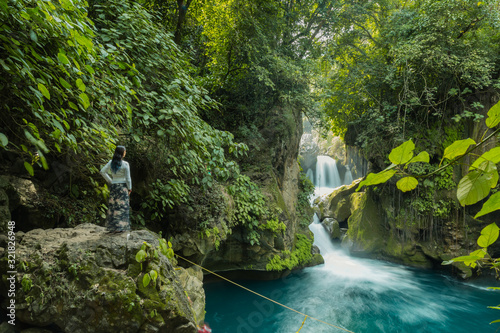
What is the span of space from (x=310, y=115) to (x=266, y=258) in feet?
15.1

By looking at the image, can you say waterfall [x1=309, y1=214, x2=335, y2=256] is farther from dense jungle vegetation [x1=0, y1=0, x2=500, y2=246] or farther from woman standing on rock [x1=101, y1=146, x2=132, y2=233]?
woman standing on rock [x1=101, y1=146, x2=132, y2=233]

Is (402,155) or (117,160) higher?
(117,160)

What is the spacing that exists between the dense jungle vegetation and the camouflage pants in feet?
1.92

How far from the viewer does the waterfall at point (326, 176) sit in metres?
18.7

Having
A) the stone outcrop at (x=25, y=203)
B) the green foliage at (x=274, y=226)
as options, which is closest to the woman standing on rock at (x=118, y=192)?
the stone outcrop at (x=25, y=203)

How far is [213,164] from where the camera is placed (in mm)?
4840

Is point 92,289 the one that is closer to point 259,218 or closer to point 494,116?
point 494,116

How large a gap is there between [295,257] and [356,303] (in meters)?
1.97

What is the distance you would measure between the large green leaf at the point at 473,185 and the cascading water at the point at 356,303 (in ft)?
18.0

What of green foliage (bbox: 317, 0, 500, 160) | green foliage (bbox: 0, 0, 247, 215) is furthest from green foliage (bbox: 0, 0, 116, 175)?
green foliage (bbox: 317, 0, 500, 160)

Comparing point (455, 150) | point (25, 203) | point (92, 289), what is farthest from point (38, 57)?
point (455, 150)

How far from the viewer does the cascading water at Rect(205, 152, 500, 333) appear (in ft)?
20.2

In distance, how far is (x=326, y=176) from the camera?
64.0 feet

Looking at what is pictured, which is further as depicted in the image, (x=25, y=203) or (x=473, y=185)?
(x=25, y=203)
